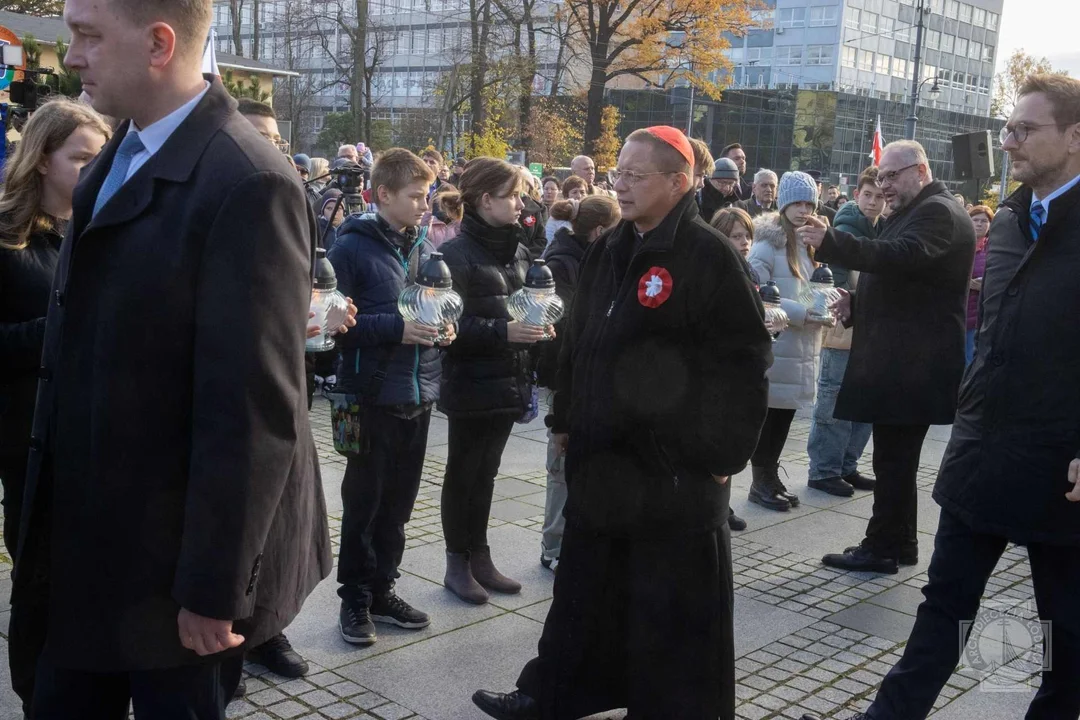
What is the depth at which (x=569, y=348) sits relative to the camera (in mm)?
4188

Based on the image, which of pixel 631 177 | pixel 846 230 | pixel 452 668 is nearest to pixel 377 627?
pixel 452 668

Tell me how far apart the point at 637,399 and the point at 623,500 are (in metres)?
0.33

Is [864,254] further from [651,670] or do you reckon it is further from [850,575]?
[651,670]

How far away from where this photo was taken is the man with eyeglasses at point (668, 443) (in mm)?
3584

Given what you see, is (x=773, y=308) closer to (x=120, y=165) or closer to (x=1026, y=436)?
(x=1026, y=436)

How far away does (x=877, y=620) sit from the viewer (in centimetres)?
525

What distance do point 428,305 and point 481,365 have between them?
0.71m

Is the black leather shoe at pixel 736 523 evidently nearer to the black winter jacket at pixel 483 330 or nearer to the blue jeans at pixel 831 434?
the blue jeans at pixel 831 434

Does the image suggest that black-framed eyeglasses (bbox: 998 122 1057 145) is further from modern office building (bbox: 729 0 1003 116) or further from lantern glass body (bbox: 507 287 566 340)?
modern office building (bbox: 729 0 1003 116)

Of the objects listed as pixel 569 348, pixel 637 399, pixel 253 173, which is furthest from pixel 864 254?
pixel 253 173

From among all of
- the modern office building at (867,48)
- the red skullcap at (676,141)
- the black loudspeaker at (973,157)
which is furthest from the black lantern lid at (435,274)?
the modern office building at (867,48)

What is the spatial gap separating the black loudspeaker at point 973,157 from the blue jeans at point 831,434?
7045 mm

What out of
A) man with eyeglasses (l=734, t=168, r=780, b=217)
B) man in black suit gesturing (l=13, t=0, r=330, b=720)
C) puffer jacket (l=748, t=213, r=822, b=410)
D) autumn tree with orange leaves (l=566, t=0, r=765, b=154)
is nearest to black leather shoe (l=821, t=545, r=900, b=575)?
puffer jacket (l=748, t=213, r=822, b=410)

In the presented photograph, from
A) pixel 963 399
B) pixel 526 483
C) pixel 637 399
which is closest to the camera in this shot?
pixel 637 399
